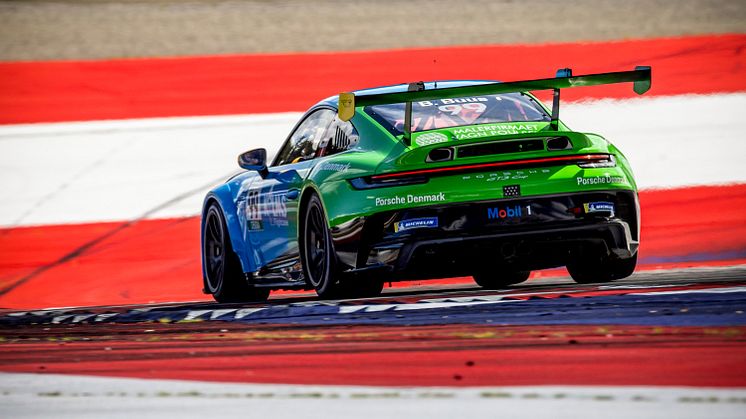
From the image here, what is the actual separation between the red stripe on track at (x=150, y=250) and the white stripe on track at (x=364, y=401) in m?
6.62

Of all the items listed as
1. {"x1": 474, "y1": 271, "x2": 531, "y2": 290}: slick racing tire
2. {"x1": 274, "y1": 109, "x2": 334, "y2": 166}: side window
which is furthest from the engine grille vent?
{"x1": 474, "y1": 271, "x2": 531, "y2": 290}: slick racing tire

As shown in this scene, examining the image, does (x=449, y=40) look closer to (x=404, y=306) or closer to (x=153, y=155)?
(x=153, y=155)

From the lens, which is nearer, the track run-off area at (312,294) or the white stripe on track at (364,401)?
the white stripe on track at (364,401)

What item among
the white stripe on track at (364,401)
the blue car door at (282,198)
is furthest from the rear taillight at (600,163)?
the white stripe on track at (364,401)

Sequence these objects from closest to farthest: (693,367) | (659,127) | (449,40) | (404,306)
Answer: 1. (693,367)
2. (404,306)
3. (659,127)
4. (449,40)

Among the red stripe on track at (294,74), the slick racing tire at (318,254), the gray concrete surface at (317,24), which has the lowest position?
the slick racing tire at (318,254)

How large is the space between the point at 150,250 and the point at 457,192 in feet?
15.8

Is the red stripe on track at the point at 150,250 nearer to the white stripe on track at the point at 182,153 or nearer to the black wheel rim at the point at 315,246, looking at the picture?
the white stripe on track at the point at 182,153

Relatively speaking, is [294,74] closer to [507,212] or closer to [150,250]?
[150,250]

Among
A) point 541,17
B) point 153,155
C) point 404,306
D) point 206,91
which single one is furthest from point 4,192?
point 541,17

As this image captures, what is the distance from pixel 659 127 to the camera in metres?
13.1

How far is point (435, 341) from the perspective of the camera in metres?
5.64

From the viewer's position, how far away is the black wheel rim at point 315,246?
802 cm

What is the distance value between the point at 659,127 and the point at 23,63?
19.8ft
